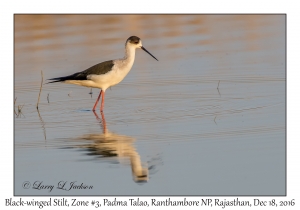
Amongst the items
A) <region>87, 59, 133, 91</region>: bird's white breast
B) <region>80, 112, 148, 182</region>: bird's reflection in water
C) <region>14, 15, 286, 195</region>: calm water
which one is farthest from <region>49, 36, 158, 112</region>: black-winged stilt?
<region>80, 112, 148, 182</region>: bird's reflection in water

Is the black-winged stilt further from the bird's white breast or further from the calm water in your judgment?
the calm water

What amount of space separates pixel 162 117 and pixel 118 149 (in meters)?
1.61

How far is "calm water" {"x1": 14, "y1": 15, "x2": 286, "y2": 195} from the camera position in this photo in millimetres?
7152

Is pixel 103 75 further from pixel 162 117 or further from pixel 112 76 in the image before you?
pixel 162 117

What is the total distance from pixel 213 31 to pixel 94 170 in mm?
11047

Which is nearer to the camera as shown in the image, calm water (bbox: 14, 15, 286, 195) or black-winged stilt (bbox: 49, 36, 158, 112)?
calm water (bbox: 14, 15, 286, 195)

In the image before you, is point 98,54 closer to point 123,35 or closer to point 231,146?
point 123,35

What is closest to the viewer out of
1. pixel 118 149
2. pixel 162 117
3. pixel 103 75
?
pixel 118 149

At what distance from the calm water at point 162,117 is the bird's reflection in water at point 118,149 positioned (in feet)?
0.04

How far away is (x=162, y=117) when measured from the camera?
9711mm

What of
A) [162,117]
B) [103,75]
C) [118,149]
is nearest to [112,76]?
[103,75]

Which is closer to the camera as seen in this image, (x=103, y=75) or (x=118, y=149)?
(x=118, y=149)

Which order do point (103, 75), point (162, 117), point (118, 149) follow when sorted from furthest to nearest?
1. point (103, 75)
2. point (162, 117)
3. point (118, 149)

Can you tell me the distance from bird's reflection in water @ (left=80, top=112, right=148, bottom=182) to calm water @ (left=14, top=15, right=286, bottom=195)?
0.01 metres
